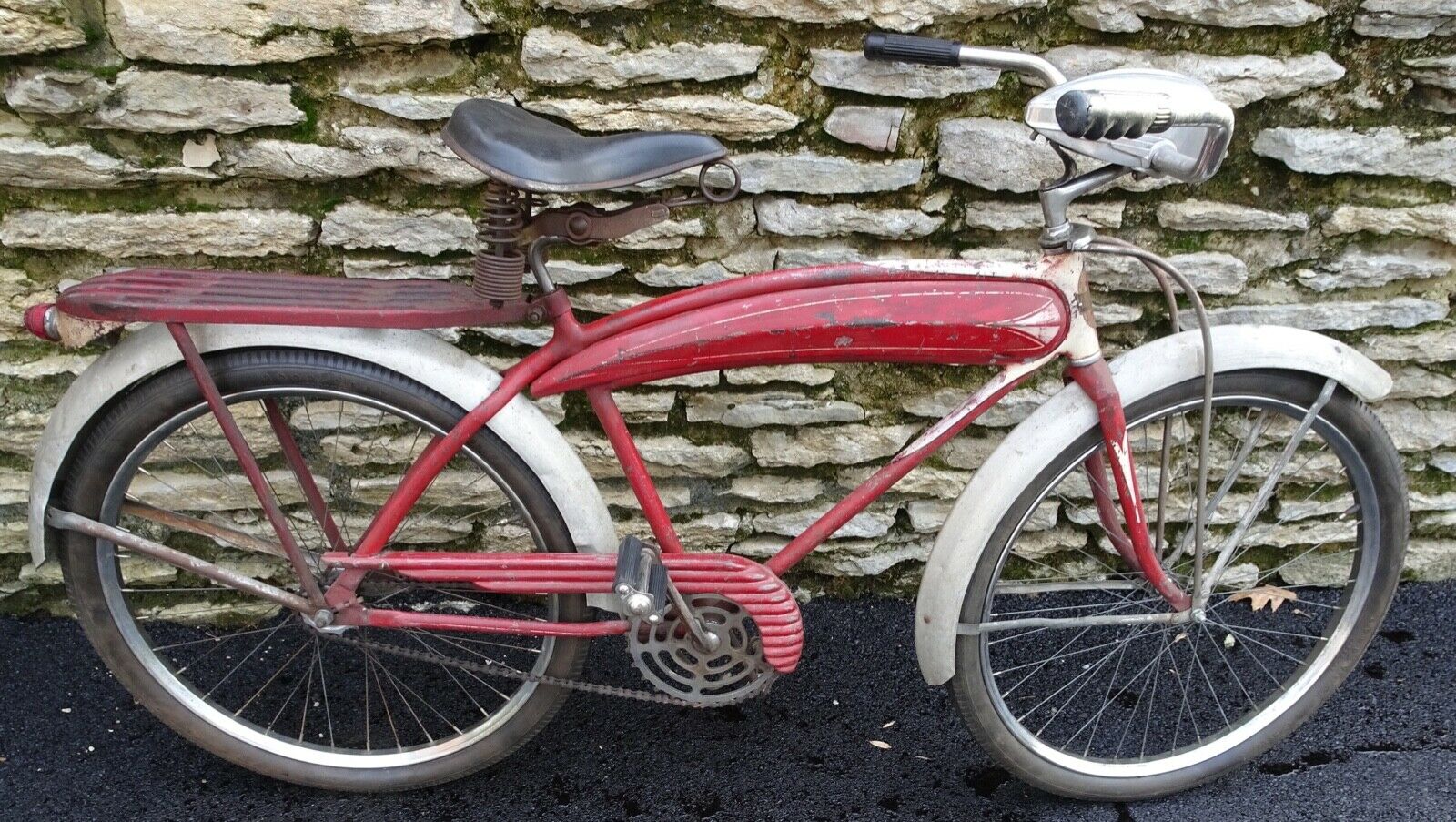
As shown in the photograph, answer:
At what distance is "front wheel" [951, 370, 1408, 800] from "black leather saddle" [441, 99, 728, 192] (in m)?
0.92

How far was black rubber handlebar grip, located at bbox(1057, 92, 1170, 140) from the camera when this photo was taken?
5.75ft

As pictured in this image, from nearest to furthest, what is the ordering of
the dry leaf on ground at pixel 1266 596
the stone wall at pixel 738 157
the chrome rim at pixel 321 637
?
1. the stone wall at pixel 738 157
2. the chrome rim at pixel 321 637
3. the dry leaf on ground at pixel 1266 596

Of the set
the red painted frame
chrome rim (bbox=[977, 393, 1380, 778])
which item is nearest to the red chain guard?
the red painted frame

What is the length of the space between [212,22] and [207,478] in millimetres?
1063

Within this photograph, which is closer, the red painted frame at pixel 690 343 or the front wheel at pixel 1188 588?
the red painted frame at pixel 690 343

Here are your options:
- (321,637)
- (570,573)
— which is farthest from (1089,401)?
(321,637)

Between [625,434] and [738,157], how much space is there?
0.71m

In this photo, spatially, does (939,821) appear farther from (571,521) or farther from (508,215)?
(508,215)

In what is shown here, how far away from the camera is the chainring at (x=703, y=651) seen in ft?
7.12

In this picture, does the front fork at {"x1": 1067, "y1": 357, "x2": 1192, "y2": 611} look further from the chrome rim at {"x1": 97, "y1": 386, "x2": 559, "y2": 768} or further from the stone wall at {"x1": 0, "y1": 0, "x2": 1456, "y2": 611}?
the chrome rim at {"x1": 97, "y1": 386, "x2": 559, "y2": 768}

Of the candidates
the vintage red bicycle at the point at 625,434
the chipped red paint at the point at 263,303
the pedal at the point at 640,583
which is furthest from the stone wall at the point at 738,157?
the pedal at the point at 640,583

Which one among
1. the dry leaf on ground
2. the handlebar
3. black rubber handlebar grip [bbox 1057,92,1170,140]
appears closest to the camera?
black rubber handlebar grip [bbox 1057,92,1170,140]

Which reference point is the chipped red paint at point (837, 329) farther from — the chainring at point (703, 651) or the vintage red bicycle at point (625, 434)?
the chainring at point (703, 651)

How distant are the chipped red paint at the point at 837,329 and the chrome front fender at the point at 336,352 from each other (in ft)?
0.38
